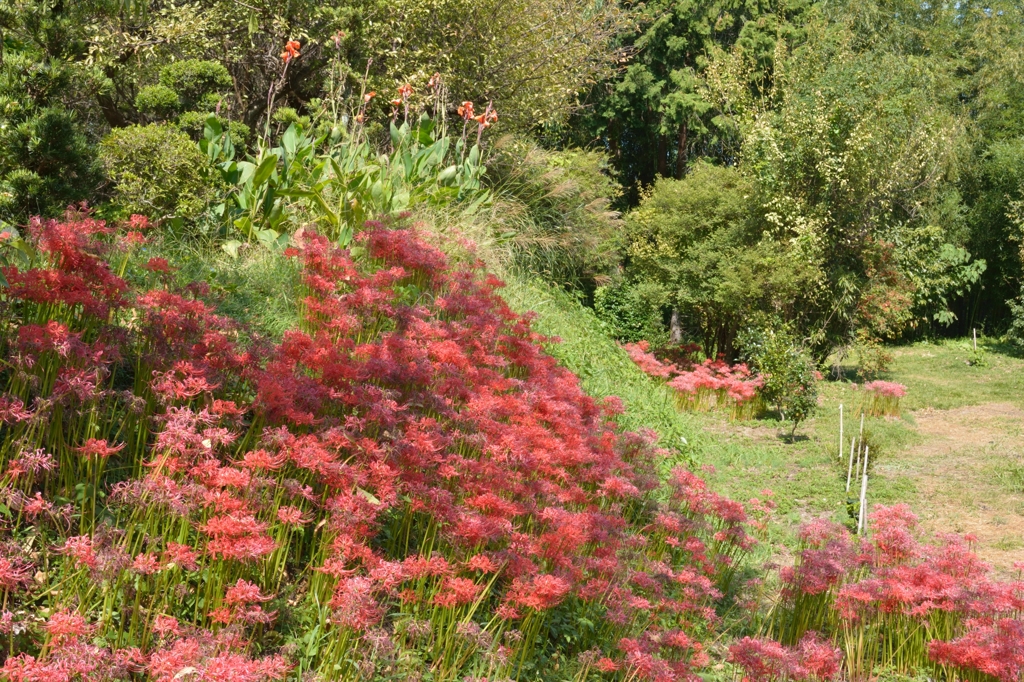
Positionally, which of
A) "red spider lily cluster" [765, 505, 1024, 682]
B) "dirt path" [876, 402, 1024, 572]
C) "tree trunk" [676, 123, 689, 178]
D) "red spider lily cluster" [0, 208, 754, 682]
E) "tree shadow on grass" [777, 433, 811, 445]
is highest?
"tree trunk" [676, 123, 689, 178]

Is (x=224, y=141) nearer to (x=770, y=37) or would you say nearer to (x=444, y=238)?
(x=444, y=238)

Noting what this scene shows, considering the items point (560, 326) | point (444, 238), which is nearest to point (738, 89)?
point (560, 326)

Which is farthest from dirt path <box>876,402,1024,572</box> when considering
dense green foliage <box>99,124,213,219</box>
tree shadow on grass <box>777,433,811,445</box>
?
dense green foliage <box>99,124,213,219</box>

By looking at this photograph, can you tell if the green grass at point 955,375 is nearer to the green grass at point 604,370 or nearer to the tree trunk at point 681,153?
the green grass at point 604,370

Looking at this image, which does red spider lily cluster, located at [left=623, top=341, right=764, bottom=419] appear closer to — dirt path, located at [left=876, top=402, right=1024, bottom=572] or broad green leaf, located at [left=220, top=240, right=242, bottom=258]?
dirt path, located at [left=876, top=402, right=1024, bottom=572]

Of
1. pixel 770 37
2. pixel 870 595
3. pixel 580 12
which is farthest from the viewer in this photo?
pixel 770 37

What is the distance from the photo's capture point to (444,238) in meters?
7.30

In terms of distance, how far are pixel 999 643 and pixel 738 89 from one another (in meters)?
14.7

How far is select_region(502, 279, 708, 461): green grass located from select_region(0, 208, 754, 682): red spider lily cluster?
11.2ft

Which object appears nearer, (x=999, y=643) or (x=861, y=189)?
(x=999, y=643)

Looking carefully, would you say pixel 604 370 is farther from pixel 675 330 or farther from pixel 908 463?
pixel 675 330

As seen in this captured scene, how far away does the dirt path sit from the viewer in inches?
276

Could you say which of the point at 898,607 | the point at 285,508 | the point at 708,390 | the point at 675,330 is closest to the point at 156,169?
the point at 285,508

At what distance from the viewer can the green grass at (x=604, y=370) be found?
798 centimetres
